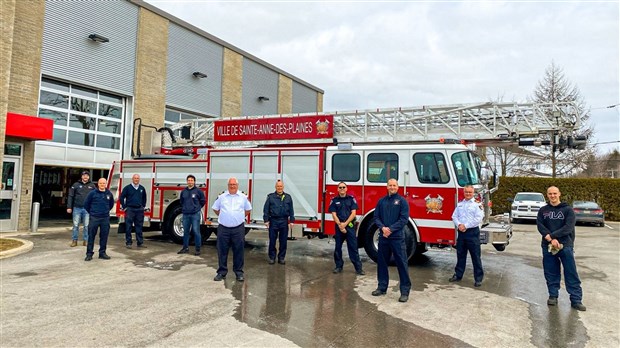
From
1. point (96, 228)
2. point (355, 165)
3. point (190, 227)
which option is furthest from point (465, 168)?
point (96, 228)

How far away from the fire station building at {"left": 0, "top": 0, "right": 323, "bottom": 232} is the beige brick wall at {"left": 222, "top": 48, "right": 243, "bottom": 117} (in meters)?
0.05

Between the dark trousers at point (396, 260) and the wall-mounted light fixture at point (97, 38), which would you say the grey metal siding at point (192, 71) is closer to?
the wall-mounted light fixture at point (97, 38)

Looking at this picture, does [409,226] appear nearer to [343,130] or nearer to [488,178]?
[488,178]

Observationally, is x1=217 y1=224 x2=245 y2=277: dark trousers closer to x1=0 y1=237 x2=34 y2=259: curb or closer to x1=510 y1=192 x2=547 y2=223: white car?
x1=0 y1=237 x2=34 y2=259: curb

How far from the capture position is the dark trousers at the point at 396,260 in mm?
5559

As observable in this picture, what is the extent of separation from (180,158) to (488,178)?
721cm

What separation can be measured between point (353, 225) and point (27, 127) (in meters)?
10.2

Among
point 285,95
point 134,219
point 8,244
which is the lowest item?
point 8,244

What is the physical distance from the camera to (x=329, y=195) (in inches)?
333

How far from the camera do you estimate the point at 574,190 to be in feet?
77.4

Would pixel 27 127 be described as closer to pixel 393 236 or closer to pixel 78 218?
pixel 78 218

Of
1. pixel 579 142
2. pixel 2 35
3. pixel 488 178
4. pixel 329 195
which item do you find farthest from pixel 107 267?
pixel 579 142

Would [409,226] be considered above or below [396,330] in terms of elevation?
above

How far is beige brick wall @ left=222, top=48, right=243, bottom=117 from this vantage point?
21562 millimetres
